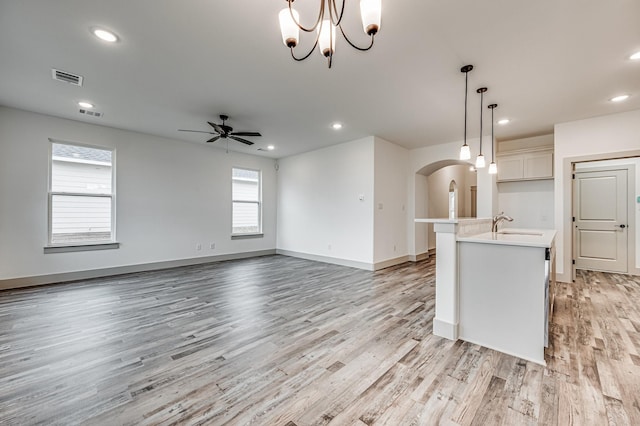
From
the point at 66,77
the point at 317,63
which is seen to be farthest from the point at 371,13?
the point at 66,77

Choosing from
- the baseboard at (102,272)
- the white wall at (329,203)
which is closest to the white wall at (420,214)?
the white wall at (329,203)

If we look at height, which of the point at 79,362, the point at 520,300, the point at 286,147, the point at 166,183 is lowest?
the point at 79,362

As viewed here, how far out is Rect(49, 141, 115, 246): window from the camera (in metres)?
4.65

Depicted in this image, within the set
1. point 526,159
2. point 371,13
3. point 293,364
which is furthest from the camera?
point 526,159

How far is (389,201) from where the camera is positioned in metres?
6.02

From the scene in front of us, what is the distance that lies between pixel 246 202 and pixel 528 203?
6.60 metres

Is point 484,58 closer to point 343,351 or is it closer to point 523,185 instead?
point 343,351

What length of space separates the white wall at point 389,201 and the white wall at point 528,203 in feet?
6.69

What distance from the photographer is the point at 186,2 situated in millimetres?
2059

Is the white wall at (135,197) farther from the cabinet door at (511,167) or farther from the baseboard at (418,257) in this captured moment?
the cabinet door at (511,167)

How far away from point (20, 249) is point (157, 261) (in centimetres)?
197

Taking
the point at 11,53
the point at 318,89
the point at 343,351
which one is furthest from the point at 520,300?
the point at 11,53

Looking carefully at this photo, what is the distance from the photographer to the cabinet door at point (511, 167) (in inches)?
217

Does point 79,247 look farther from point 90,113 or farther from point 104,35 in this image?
point 104,35
